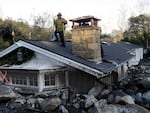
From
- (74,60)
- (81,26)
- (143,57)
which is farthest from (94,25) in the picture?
(143,57)

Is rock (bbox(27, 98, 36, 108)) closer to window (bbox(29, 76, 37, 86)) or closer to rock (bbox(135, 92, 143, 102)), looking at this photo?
window (bbox(29, 76, 37, 86))

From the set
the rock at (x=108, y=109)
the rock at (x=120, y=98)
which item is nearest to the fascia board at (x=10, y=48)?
the rock at (x=120, y=98)

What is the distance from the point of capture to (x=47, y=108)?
1122cm

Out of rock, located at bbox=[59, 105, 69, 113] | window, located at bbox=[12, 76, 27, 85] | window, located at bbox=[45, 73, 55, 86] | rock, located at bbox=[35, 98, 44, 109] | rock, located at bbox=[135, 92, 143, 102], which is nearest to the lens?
rock, located at bbox=[59, 105, 69, 113]

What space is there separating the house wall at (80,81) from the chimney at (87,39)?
3.17 ft

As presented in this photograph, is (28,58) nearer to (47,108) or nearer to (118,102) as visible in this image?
(47,108)

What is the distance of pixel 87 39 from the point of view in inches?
562

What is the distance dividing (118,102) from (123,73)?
9.89 m

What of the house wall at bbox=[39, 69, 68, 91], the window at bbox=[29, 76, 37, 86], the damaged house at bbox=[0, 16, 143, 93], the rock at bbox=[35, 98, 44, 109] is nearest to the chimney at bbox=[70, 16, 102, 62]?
the damaged house at bbox=[0, 16, 143, 93]

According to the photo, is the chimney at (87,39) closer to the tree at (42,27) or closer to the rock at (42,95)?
the rock at (42,95)

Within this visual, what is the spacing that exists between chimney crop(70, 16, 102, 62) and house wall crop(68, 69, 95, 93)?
3.17 feet

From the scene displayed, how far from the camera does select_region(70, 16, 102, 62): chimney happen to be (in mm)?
14188

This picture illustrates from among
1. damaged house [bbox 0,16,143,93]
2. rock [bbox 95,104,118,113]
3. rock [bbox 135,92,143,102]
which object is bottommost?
rock [bbox 135,92,143,102]

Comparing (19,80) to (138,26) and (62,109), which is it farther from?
(138,26)
